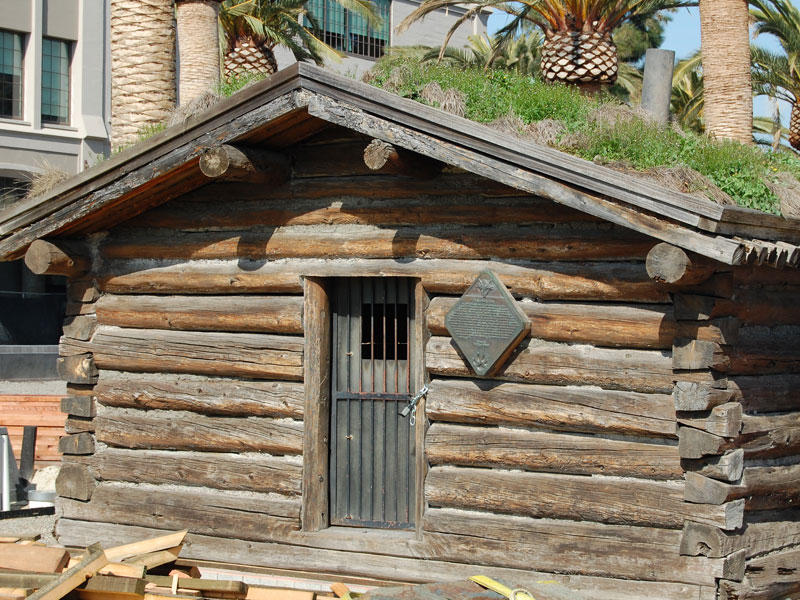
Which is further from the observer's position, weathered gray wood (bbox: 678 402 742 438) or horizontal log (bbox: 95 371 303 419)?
horizontal log (bbox: 95 371 303 419)

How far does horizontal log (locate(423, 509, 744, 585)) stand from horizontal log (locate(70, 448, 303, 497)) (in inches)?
48.7

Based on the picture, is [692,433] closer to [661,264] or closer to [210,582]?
[661,264]

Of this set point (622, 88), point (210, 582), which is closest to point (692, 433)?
point (210, 582)

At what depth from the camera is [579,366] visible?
7203 millimetres

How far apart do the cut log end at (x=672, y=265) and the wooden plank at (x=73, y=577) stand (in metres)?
4.14

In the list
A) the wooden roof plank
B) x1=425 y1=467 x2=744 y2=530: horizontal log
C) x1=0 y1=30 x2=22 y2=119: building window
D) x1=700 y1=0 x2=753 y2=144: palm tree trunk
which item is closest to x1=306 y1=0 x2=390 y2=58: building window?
x1=0 y1=30 x2=22 y2=119: building window

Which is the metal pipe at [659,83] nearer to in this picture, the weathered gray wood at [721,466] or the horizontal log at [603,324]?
the horizontal log at [603,324]

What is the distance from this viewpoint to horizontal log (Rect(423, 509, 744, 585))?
6.90 m

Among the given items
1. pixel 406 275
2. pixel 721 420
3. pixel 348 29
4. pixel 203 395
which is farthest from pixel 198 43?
pixel 348 29

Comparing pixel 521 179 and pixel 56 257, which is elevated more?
pixel 521 179

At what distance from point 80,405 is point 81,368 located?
0.33 metres

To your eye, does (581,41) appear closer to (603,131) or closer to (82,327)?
(603,131)

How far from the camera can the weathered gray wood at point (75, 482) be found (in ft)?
28.9

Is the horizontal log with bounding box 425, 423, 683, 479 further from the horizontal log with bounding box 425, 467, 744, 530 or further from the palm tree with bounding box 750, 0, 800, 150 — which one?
the palm tree with bounding box 750, 0, 800, 150
